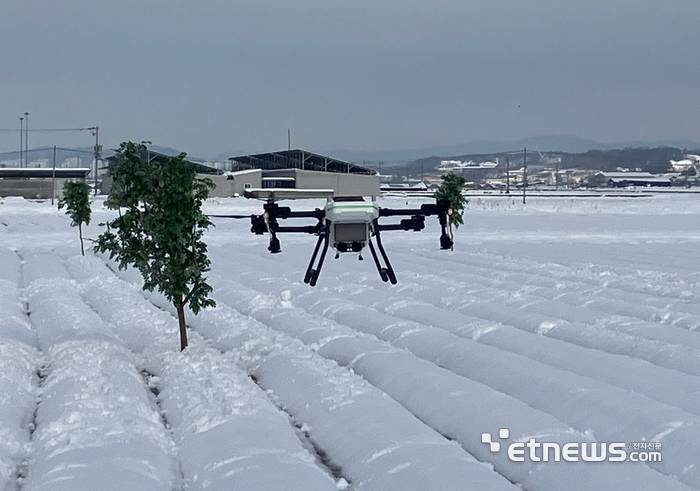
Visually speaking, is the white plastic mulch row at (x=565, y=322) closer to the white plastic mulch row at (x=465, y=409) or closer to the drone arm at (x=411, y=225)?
the drone arm at (x=411, y=225)

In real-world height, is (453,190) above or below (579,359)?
above

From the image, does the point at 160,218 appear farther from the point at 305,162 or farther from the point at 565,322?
the point at 305,162

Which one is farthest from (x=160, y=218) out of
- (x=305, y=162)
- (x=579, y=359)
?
(x=305, y=162)

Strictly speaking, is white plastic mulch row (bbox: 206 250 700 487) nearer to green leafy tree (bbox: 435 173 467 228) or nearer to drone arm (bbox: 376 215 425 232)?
drone arm (bbox: 376 215 425 232)

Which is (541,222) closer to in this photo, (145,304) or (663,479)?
(145,304)

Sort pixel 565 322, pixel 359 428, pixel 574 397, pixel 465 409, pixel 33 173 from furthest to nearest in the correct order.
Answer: pixel 33 173 → pixel 565 322 → pixel 574 397 → pixel 465 409 → pixel 359 428
